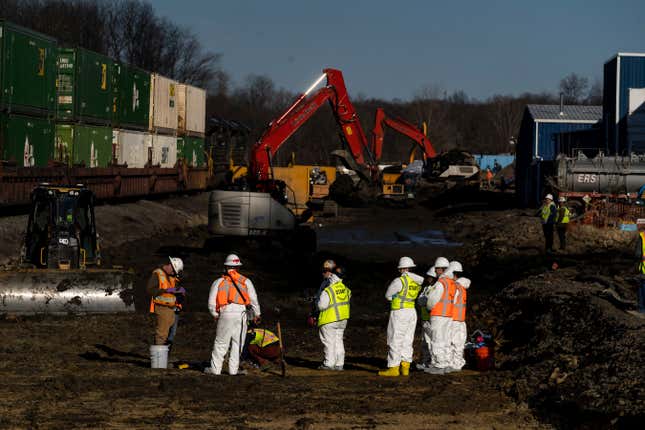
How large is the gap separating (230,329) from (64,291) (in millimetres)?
5429

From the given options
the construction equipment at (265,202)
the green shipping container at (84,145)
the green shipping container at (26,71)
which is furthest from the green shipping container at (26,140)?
the construction equipment at (265,202)

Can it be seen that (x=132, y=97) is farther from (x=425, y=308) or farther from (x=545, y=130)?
(x=425, y=308)

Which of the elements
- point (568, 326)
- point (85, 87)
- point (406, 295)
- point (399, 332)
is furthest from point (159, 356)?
point (85, 87)

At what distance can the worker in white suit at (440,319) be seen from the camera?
14.7 meters

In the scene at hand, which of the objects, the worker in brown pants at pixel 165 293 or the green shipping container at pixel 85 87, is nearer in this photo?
the worker in brown pants at pixel 165 293

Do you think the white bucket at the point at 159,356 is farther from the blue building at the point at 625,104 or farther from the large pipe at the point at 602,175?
the blue building at the point at 625,104

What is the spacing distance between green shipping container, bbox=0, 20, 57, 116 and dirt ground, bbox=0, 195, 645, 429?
5.18 metres

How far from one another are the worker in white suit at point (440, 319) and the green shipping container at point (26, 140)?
16.5 metres

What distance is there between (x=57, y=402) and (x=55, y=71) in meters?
22.4

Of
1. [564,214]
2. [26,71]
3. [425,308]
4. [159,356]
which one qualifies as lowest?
[159,356]

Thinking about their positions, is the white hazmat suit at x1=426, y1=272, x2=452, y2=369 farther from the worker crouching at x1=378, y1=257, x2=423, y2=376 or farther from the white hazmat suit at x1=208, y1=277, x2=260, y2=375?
the white hazmat suit at x1=208, y1=277, x2=260, y2=375

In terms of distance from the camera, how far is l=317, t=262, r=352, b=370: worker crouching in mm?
14875

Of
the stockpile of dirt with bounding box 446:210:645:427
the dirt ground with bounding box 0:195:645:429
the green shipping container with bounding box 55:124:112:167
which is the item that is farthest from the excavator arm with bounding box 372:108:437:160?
the dirt ground with bounding box 0:195:645:429

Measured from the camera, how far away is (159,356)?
14.6 meters
